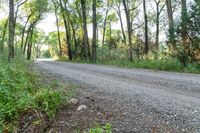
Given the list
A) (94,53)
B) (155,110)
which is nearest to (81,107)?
(155,110)

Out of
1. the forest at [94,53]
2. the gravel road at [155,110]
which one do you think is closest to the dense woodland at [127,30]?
the forest at [94,53]

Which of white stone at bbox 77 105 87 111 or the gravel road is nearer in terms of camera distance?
the gravel road

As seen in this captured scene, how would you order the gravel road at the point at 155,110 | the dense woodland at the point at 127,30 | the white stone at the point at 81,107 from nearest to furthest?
the gravel road at the point at 155,110
the white stone at the point at 81,107
the dense woodland at the point at 127,30

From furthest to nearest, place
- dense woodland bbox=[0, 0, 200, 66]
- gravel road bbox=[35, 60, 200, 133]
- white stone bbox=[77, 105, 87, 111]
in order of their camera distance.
A: dense woodland bbox=[0, 0, 200, 66] → white stone bbox=[77, 105, 87, 111] → gravel road bbox=[35, 60, 200, 133]

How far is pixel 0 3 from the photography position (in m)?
39.8

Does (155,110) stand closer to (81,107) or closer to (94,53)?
(81,107)

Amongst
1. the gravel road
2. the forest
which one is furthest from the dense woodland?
the gravel road

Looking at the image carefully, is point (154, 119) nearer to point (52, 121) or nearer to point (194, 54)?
point (52, 121)

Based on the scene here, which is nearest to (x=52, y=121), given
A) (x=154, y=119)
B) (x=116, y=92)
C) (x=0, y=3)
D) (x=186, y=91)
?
(x=154, y=119)

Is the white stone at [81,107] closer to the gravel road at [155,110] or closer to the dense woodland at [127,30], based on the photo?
the gravel road at [155,110]

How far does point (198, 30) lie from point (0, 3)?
94.3 feet

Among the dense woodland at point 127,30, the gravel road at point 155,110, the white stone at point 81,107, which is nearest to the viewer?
the gravel road at point 155,110

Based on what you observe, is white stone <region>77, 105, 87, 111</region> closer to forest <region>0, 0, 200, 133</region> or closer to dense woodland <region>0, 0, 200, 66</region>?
forest <region>0, 0, 200, 133</region>

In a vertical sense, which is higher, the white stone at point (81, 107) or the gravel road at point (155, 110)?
the white stone at point (81, 107)
